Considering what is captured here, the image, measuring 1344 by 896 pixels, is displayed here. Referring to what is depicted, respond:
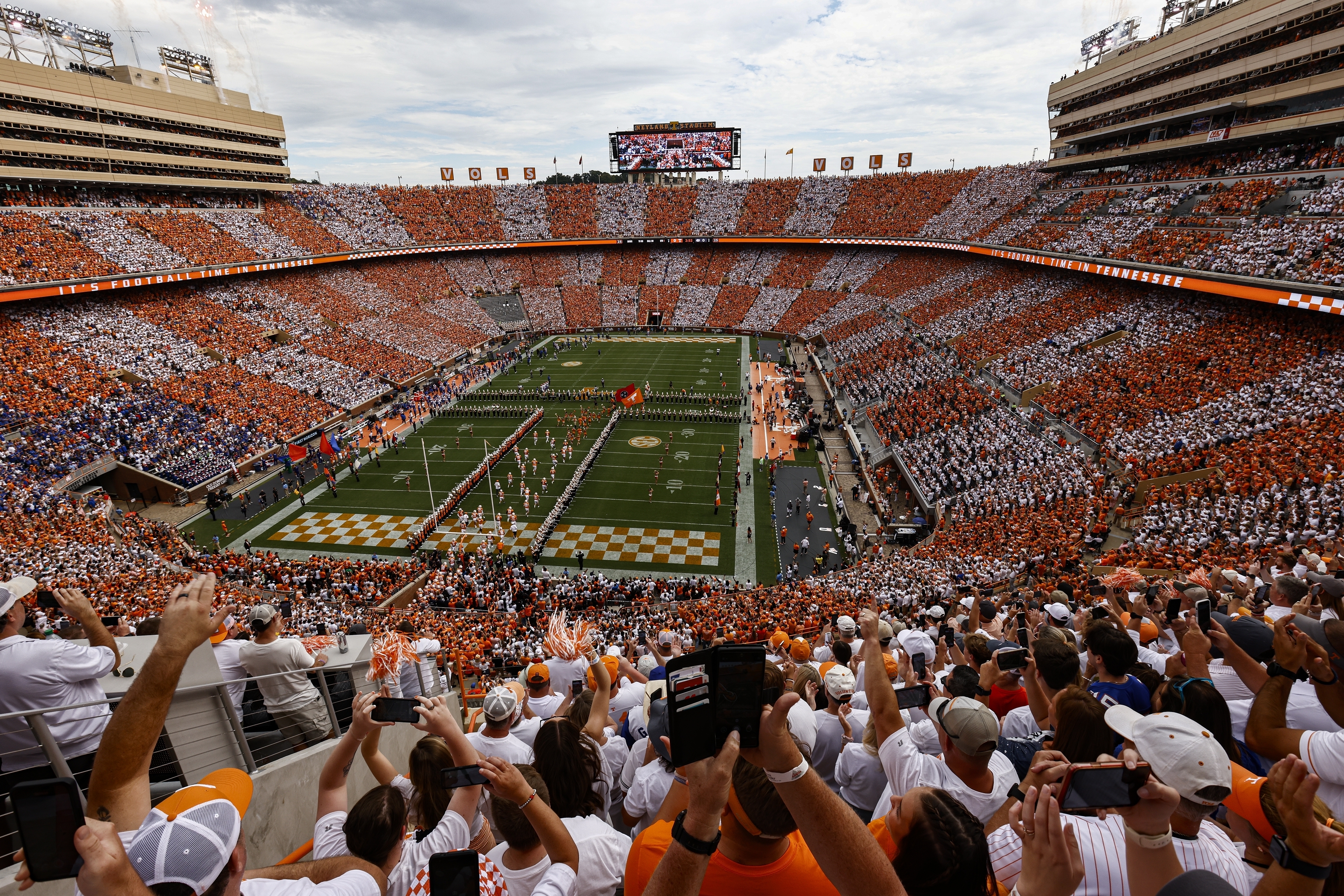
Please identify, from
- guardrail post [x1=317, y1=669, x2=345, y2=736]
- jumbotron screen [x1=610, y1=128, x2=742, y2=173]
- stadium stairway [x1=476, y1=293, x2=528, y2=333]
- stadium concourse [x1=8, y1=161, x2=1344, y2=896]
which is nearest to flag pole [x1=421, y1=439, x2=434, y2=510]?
stadium concourse [x1=8, y1=161, x2=1344, y2=896]

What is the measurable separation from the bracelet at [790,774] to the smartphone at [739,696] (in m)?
0.10

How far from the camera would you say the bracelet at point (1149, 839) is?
2.34m

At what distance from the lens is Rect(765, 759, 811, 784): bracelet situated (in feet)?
6.56

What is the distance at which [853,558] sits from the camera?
24.4m

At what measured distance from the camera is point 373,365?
45.6m

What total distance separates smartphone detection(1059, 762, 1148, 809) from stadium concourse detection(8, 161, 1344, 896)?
0.07 meters

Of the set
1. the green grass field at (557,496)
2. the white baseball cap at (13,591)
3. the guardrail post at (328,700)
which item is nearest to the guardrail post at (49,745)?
the white baseball cap at (13,591)

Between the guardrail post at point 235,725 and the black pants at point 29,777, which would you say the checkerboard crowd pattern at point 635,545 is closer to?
the guardrail post at point 235,725

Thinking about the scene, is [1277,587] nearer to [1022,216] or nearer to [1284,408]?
[1284,408]

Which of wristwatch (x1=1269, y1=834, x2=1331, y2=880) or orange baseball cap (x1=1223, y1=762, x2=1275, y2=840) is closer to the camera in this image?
wristwatch (x1=1269, y1=834, x2=1331, y2=880)

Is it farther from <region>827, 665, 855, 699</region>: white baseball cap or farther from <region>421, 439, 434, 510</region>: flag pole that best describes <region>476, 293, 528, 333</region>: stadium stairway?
<region>827, 665, 855, 699</region>: white baseball cap

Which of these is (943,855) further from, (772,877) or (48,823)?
(48,823)

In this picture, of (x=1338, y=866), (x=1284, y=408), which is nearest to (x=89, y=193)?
(x=1338, y=866)

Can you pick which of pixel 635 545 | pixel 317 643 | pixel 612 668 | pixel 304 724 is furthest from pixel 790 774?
pixel 635 545
